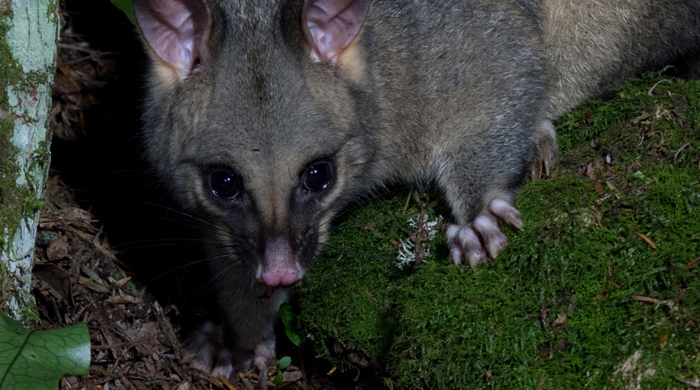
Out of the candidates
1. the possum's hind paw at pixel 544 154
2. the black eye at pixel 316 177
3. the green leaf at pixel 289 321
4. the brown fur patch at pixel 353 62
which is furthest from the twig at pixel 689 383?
the green leaf at pixel 289 321

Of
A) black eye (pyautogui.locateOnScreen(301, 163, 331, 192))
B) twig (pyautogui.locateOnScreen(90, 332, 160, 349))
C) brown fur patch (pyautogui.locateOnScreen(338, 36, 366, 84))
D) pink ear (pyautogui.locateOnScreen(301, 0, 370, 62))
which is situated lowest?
twig (pyautogui.locateOnScreen(90, 332, 160, 349))

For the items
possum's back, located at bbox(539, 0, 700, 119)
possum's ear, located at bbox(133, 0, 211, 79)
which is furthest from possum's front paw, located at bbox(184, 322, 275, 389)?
possum's back, located at bbox(539, 0, 700, 119)

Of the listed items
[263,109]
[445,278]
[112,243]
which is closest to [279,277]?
[263,109]

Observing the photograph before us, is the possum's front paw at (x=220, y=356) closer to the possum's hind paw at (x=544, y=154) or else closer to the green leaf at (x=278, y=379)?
the green leaf at (x=278, y=379)

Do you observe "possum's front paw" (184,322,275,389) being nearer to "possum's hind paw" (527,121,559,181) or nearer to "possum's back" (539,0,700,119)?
"possum's hind paw" (527,121,559,181)

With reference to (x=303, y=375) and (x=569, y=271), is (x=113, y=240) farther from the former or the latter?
(x=569, y=271)

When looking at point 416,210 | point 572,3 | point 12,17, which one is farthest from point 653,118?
point 12,17
